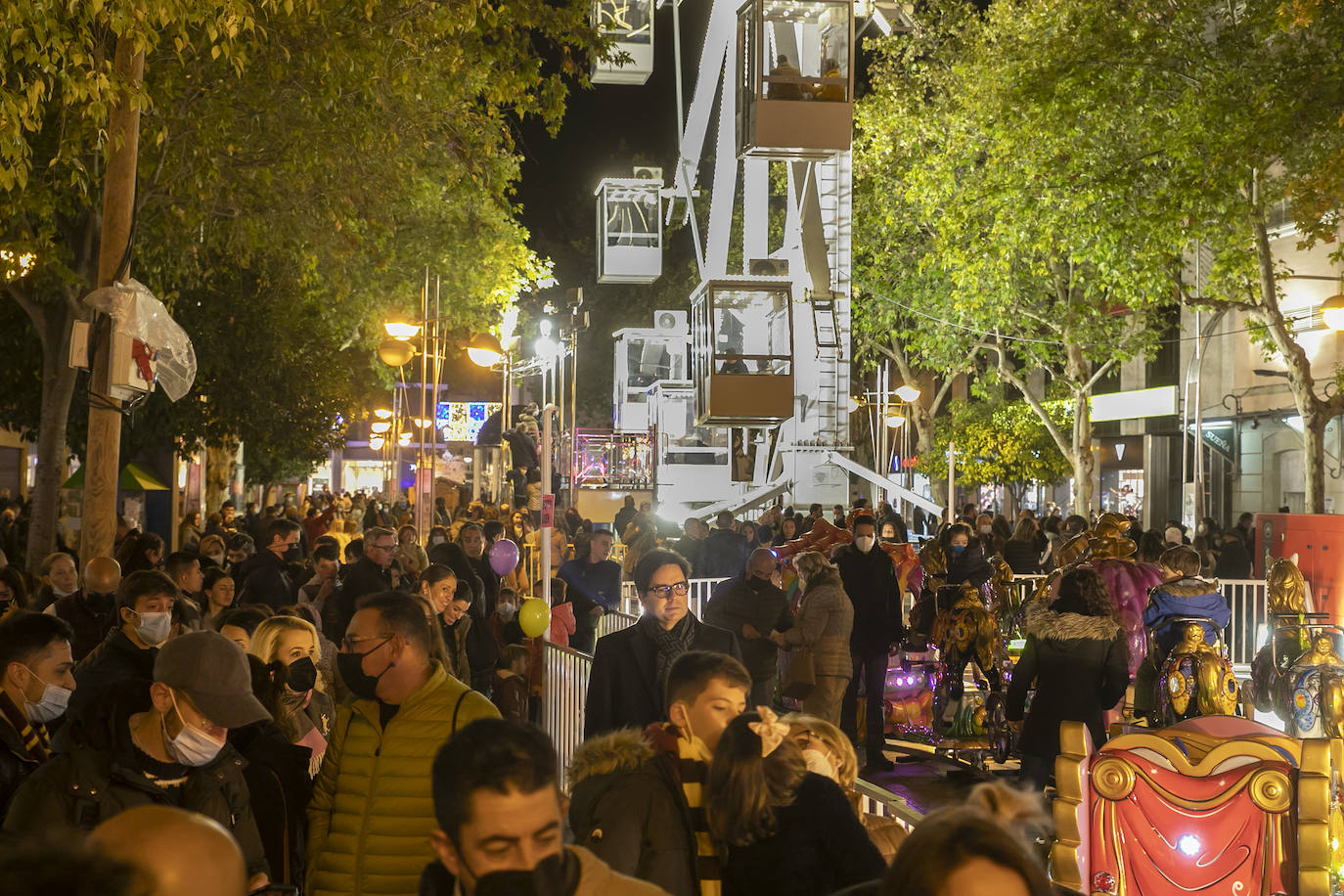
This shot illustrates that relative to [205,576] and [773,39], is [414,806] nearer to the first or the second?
[205,576]

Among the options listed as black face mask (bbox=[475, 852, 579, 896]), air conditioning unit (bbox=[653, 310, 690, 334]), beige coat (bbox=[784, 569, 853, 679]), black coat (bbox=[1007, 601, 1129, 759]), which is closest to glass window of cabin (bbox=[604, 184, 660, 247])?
air conditioning unit (bbox=[653, 310, 690, 334])

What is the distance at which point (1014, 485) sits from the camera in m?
49.4

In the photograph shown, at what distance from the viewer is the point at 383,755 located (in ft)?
13.8

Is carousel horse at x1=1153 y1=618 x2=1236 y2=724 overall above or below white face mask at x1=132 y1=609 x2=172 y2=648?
below

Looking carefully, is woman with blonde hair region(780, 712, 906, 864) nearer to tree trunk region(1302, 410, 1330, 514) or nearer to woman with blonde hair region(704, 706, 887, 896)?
woman with blonde hair region(704, 706, 887, 896)

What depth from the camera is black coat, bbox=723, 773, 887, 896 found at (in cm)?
351

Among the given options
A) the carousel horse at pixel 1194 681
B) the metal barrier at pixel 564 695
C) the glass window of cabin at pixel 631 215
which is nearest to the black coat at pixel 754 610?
the metal barrier at pixel 564 695

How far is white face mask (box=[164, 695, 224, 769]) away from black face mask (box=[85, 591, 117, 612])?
4709 millimetres

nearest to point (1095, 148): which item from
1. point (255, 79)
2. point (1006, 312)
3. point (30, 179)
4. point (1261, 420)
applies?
point (1006, 312)

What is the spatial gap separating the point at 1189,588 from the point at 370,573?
5.49 meters

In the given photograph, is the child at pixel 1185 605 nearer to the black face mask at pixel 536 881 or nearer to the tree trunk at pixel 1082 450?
the black face mask at pixel 536 881

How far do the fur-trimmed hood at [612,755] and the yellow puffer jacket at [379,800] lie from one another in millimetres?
487

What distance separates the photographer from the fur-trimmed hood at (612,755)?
365 cm

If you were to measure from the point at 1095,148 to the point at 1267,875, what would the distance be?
2167cm
